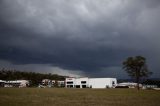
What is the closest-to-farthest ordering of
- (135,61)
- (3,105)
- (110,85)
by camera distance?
(3,105) → (135,61) → (110,85)

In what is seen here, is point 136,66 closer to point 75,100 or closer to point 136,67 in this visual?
point 136,67

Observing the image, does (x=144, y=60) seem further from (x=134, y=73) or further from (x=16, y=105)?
(x=16, y=105)

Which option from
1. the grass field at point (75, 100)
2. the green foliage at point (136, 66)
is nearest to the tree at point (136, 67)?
the green foliage at point (136, 66)

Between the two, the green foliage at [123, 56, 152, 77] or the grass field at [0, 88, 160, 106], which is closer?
the grass field at [0, 88, 160, 106]

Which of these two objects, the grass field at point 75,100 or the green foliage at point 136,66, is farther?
the green foliage at point 136,66

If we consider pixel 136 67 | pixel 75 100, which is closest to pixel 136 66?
pixel 136 67

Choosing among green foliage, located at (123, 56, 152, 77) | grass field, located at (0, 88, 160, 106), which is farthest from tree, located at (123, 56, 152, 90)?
grass field, located at (0, 88, 160, 106)

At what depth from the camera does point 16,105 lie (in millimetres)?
26188

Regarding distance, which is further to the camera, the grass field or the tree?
the tree

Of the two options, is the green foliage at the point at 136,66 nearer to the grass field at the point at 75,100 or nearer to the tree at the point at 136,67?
the tree at the point at 136,67

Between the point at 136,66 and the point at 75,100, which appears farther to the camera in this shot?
the point at 136,66

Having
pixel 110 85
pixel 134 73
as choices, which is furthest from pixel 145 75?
pixel 110 85

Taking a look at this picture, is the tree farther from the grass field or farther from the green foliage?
the grass field

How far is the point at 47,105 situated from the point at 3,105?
433 cm
